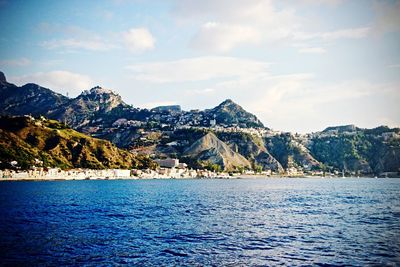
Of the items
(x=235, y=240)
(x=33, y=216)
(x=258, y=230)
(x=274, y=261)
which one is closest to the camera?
(x=274, y=261)

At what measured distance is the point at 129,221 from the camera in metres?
51.2

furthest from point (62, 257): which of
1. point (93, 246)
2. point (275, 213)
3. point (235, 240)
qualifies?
point (275, 213)

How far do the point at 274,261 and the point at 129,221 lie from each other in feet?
91.5

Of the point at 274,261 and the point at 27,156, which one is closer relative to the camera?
the point at 274,261

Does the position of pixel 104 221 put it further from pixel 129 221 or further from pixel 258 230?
pixel 258 230

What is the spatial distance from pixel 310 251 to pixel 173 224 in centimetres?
2142

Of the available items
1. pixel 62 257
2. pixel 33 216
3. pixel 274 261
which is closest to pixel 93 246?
pixel 62 257

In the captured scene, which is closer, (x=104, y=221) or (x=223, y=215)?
(x=104, y=221)

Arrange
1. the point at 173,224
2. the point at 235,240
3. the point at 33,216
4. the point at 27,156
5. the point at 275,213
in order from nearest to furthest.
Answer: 1. the point at 235,240
2. the point at 173,224
3. the point at 33,216
4. the point at 275,213
5. the point at 27,156

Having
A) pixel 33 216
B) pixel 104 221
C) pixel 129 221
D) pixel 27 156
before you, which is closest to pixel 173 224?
pixel 129 221

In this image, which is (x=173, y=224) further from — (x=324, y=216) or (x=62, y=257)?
(x=324, y=216)

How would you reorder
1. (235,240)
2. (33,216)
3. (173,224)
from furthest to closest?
(33,216)
(173,224)
(235,240)

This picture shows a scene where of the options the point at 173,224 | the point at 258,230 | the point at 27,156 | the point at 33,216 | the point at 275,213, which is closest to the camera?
the point at 258,230

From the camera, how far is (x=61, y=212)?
6169 centimetres
